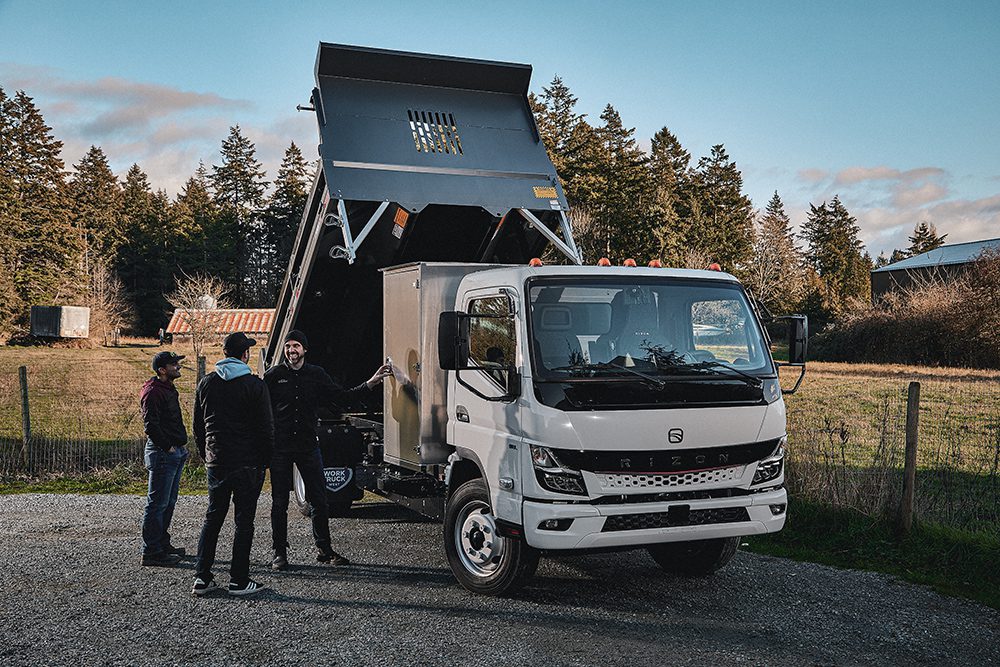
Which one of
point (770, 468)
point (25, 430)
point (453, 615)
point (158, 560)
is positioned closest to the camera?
point (453, 615)

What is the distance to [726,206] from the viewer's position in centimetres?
7744

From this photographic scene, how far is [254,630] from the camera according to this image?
596cm

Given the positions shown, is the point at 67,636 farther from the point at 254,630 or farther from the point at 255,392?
the point at 255,392

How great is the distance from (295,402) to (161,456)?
51.7 inches

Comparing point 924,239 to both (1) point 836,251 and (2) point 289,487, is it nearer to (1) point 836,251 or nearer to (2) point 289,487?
(1) point 836,251

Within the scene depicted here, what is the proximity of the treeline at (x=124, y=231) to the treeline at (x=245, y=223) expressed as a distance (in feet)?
0.42

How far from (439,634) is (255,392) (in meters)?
2.27

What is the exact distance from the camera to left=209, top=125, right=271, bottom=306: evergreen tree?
272 feet

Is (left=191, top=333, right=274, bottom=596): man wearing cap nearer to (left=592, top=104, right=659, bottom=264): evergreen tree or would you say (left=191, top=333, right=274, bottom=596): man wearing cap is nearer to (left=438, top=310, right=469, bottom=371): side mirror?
(left=438, top=310, right=469, bottom=371): side mirror

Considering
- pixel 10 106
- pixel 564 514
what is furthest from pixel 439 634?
pixel 10 106

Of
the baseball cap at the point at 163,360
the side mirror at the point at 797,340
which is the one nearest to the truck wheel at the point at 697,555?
the side mirror at the point at 797,340

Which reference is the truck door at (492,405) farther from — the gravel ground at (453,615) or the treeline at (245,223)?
the treeline at (245,223)

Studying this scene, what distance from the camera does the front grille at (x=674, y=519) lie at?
6.05 m

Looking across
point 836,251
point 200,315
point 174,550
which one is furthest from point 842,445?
point 836,251
